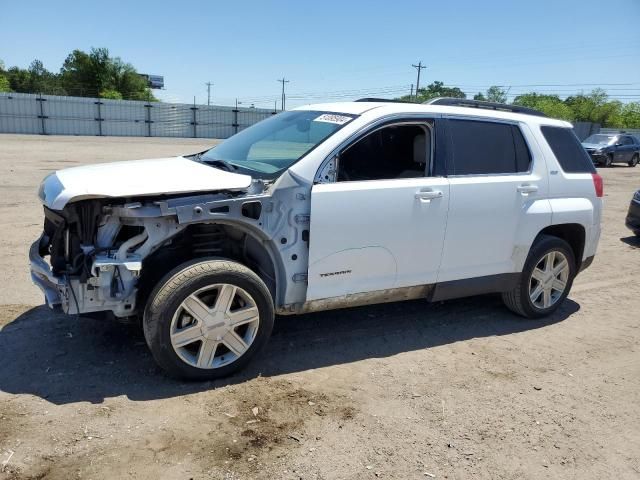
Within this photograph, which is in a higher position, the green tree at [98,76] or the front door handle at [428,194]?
the green tree at [98,76]

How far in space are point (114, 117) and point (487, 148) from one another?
39.0 meters

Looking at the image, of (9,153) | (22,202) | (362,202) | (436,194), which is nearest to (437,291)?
(436,194)

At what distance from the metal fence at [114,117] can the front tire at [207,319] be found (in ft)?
126

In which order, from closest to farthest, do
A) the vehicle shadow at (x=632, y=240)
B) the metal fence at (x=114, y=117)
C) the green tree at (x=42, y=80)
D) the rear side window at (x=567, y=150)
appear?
the rear side window at (x=567, y=150) < the vehicle shadow at (x=632, y=240) < the metal fence at (x=114, y=117) < the green tree at (x=42, y=80)

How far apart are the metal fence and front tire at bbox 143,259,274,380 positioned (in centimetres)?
3839

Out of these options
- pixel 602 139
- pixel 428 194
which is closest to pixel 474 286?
pixel 428 194

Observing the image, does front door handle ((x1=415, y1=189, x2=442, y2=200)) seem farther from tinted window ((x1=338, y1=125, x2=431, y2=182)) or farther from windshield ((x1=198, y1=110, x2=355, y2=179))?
windshield ((x1=198, y1=110, x2=355, y2=179))

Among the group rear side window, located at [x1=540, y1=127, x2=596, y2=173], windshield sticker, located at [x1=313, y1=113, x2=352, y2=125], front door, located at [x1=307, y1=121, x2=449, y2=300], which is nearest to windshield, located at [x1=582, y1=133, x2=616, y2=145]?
rear side window, located at [x1=540, y1=127, x2=596, y2=173]

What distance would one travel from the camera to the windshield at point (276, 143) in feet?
12.9

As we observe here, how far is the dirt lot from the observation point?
2844 mm

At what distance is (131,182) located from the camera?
3.36 metres

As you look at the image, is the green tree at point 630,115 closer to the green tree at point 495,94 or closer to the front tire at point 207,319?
the green tree at point 495,94

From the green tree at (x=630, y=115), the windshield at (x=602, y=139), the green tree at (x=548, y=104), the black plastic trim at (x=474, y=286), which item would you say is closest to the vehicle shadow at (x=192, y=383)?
the black plastic trim at (x=474, y=286)

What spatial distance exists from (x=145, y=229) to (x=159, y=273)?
52cm
